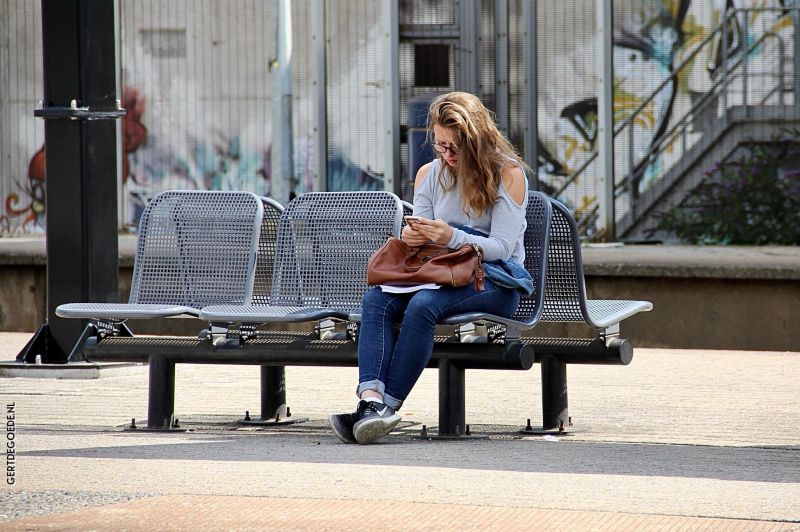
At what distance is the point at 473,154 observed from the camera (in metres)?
6.34

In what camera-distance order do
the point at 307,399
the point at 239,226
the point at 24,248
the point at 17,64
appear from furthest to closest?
the point at 17,64 → the point at 24,248 → the point at 307,399 → the point at 239,226

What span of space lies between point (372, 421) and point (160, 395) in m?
1.19

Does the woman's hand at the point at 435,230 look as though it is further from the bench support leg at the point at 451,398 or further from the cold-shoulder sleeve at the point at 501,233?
the bench support leg at the point at 451,398

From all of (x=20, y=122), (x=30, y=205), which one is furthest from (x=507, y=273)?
(x=20, y=122)

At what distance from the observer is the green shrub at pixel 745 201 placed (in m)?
13.2

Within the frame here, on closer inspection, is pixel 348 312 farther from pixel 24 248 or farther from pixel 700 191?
pixel 700 191

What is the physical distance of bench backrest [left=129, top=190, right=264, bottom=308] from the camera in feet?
23.5

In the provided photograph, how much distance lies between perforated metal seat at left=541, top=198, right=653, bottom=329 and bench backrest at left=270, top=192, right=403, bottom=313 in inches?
28.7

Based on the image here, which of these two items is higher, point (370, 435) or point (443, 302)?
point (443, 302)

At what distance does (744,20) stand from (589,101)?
4.93 feet

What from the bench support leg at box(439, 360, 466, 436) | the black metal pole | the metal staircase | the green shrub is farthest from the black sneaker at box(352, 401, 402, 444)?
the green shrub

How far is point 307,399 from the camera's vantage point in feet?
26.0

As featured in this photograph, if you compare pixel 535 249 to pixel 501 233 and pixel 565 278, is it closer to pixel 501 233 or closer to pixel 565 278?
pixel 565 278

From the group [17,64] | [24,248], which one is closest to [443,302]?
[24,248]
